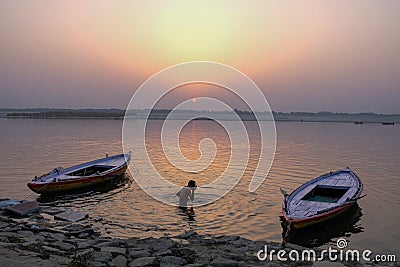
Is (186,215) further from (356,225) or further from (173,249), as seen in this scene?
(356,225)

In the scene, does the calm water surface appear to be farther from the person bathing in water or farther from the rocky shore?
the rocky shore

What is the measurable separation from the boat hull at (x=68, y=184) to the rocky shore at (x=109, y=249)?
17.2 ft

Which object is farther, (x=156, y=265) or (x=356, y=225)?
(x=356, y=225)

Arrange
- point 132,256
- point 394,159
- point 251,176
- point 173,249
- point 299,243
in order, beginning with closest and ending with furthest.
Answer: point 132,256
point 173,249
point 299,243
point 251,176
point 394,159

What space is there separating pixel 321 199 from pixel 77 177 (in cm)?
1314

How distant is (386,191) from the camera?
21.8 m

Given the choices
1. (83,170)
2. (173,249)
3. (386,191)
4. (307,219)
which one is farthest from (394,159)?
(173,249)

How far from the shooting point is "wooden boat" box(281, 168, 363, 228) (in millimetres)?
14195

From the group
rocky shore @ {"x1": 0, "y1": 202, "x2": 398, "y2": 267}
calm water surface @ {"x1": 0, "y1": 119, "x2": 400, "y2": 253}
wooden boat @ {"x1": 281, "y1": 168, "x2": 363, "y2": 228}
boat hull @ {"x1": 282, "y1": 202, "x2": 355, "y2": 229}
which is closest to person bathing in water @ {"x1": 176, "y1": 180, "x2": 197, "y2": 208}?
calm water surface @ {"x1": 0, "y1": 119, "x2": 400, "y2": 253}

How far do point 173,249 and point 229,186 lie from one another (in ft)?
37.8

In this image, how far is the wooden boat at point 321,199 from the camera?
46.6 ft

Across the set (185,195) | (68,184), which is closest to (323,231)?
(185,195)

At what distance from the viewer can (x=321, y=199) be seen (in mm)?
18141

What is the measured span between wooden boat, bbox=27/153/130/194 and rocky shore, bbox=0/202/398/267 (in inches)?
214
